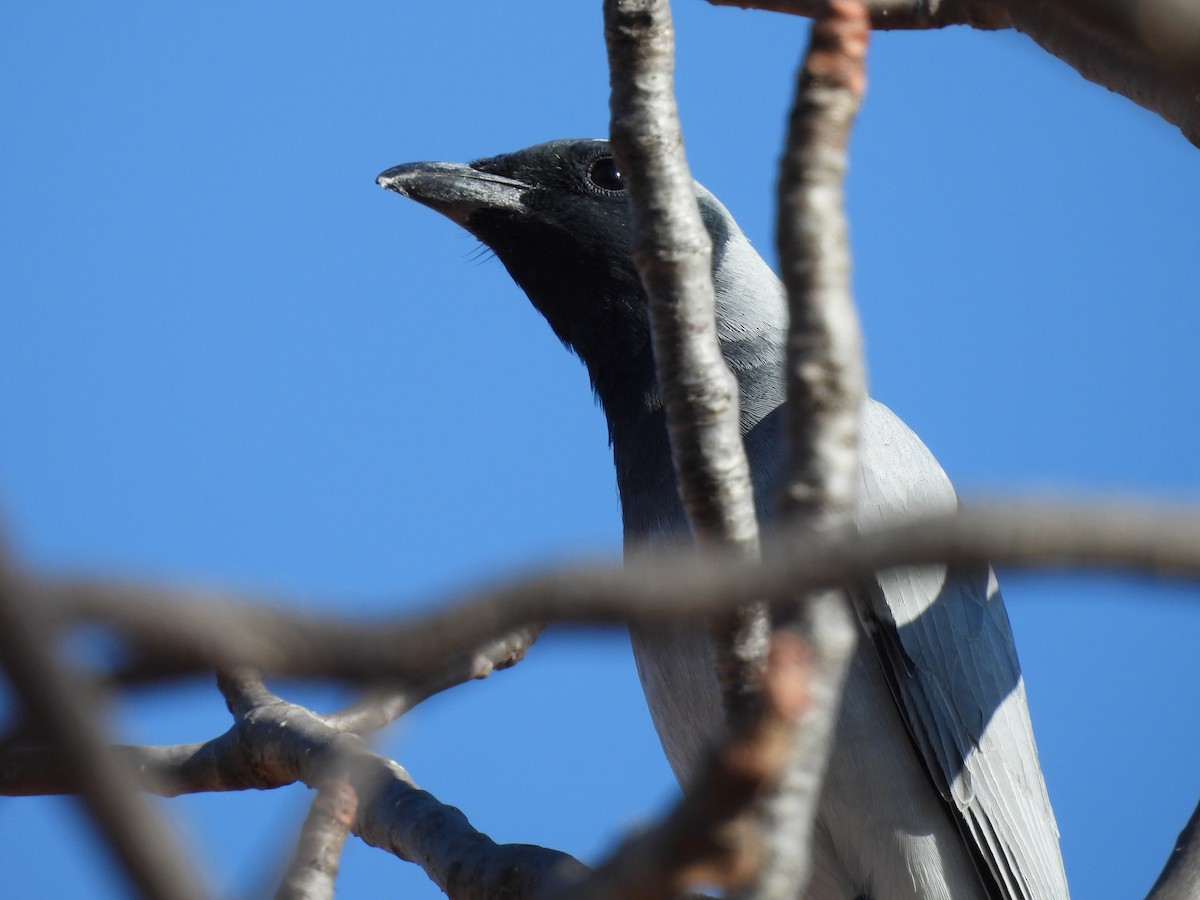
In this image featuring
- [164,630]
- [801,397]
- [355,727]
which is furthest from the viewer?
[355,727]

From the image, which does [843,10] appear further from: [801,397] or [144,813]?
[144,813]

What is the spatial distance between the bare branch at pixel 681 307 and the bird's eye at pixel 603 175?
3.06 metres

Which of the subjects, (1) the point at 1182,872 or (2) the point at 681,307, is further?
(1) the point at 1182,872

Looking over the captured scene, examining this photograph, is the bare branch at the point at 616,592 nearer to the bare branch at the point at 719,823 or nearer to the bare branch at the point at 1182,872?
the bare branch at the point at 719,823

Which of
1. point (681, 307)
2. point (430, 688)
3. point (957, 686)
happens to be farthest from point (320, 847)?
point (957, 686)

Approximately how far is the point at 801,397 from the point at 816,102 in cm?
42

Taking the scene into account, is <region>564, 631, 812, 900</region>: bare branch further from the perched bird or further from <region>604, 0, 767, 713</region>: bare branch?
the perched bird

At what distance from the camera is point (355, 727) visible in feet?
14.6

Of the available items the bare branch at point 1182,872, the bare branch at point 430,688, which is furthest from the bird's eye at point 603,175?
the bare branch at point 1182,872

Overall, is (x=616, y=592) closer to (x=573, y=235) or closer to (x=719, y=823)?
(x=719, y=823)

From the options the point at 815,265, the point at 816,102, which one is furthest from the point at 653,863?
the point at 816,102

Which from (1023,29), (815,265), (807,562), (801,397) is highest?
(1023,29)

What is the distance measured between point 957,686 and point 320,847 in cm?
261

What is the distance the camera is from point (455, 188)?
19.4 feet
